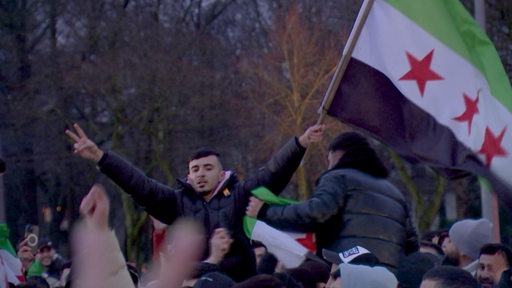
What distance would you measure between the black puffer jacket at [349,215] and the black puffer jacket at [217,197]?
48 centimetres

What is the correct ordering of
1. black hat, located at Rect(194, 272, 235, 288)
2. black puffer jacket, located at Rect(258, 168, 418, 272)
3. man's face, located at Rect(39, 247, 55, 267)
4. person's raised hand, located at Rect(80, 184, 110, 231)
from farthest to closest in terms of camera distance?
man's face, located at Rect(39, 247, 55, 267), black puffer jacket, located at Rect(258, 168, 418, 272), black hat, located at Rect(194, 272, 235, 288), person's raised hand, located at Rect(80, 184, 110, 231)

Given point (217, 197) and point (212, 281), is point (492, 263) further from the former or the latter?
point (212, 281)

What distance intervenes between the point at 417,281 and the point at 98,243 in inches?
112

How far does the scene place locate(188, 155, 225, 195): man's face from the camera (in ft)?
21.9

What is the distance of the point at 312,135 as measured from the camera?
21.7 feet

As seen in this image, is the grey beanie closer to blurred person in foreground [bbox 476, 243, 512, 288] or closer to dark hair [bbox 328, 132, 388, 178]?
dark hair [bbox 328, 132, 388, 178]

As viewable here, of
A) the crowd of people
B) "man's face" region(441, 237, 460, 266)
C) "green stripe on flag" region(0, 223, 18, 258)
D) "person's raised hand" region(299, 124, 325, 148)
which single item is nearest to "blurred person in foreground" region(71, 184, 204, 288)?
the crowd of people

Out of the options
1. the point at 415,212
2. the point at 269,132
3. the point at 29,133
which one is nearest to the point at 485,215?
the point at 269,132

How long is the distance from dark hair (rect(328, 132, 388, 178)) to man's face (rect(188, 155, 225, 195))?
76 centimetres

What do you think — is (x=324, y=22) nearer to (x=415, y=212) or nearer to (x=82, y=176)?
(x=415, y=212)

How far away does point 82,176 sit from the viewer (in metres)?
30.8

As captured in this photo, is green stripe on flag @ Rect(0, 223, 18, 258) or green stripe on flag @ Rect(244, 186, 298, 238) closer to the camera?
green stripe on flag @ Rect(244, 186, 298, 238)

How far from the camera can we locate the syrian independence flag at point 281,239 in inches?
242

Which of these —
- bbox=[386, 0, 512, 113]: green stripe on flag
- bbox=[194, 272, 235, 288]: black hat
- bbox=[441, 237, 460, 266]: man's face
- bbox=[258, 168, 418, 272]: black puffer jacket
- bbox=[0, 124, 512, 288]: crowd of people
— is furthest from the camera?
bbox=[441, 237, 460, 266]: man's face
